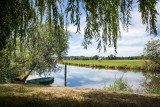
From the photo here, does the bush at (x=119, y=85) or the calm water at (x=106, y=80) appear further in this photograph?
the calm water at (x=106, y=80)

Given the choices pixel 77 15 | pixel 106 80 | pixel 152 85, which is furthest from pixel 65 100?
pixel 106 80

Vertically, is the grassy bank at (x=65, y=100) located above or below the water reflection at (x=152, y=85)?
above

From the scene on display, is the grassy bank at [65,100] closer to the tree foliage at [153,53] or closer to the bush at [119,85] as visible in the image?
the bush at [119,85]

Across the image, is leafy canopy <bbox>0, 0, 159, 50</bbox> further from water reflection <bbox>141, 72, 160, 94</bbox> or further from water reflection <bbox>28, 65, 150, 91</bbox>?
water reflection <bbox>28, 65, 150, 91</bbox>

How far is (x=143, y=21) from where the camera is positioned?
4.02 metres

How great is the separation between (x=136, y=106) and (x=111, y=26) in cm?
449

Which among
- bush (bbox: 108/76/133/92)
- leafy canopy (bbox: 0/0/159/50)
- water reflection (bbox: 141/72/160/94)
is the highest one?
leafy canopy (bbox: 0/0/159/50)

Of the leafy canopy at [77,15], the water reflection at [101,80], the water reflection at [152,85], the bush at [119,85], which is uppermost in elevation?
→ the leafy canopy at [77,15]

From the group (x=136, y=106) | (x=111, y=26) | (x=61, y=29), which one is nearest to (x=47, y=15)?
(x=61, y=29)

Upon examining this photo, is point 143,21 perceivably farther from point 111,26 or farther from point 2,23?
point 2,23

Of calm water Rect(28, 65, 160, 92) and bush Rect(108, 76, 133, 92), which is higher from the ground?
bush Rect(108, 76, 133, 92)

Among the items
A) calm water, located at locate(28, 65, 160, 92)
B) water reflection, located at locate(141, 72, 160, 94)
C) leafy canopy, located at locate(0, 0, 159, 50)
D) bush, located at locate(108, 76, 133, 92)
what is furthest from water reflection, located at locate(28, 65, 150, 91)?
leafy canopy, located at locate(0, 0, 159, 50)

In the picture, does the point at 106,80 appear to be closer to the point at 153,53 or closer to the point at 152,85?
the point at 153,53

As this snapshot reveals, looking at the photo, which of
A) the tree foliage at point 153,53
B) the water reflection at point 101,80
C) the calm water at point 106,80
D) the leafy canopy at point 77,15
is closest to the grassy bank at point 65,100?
the leafy canopy at point 77,15
